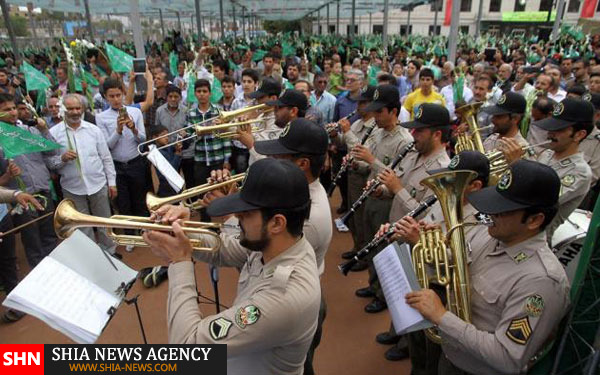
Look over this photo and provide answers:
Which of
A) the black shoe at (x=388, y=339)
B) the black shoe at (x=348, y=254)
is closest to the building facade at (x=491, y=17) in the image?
the black shoe at (x=348, y=254)

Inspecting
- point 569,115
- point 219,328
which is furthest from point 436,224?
point 569,115

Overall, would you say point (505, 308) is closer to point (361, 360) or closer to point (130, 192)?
point (361, 360)

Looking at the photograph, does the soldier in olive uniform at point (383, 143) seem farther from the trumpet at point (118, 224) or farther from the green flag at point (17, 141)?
the green flag at point (17, 141)

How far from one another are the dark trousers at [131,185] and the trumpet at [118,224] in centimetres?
324

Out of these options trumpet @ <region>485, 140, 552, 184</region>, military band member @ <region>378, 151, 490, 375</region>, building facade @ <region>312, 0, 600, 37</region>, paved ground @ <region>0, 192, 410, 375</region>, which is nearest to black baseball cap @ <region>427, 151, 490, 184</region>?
military band member @ <region>378, 151, 490, 375</region>

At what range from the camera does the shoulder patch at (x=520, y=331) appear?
2020 millimetres

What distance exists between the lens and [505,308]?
215 centimetres

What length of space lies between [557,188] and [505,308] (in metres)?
0.72

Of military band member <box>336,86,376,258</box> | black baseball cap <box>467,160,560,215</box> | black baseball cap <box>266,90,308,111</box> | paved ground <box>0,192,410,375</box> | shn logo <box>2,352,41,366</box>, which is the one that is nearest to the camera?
black baseball cap <box>467,160,560,215</box>

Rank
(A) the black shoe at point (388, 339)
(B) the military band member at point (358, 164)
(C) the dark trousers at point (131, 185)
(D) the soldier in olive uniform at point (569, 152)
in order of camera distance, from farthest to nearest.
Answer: (C) the dark trousers at point (131, 185), (B) the military band member at point (358, 164), (A) the black shoe at point (388, 339), (D) the soldier in olive uniform at point (569, 152)

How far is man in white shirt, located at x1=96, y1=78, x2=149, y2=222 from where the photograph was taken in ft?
17.8

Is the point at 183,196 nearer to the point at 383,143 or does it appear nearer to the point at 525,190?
the point at 525,190

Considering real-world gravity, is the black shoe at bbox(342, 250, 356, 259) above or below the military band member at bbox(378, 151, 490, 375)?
below

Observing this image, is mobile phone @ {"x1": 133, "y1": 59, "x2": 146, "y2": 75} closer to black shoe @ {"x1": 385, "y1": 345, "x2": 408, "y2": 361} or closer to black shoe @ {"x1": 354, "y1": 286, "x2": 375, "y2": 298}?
black shoe @ {"x1": 354, "y1": 286, "x2": 375, "y2": 298}
